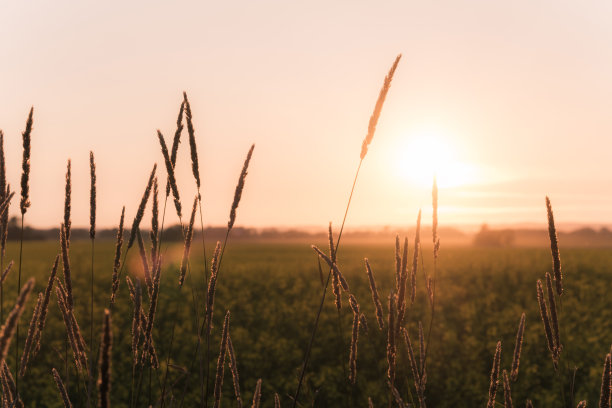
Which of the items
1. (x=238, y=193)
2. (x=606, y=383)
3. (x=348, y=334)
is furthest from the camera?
(x=348, y=334)

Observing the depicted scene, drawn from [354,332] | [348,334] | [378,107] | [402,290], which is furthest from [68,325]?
[348,334]

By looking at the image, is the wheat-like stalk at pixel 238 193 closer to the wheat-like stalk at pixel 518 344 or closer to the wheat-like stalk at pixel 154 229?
the wheat-like stalk at pixel 154 229

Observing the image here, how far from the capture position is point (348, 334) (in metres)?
7.52

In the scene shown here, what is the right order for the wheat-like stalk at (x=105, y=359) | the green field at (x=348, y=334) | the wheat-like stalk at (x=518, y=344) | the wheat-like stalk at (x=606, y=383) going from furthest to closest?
the green field at (x=348, y=334)
the wheat-like stalk at (x=518, y=344)
the wheat-like stalk at (x=606, y=383)
the wheat-like stalk at (x=105, y=359)

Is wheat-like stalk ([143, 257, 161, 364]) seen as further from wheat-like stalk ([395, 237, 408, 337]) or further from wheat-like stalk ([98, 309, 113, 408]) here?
wheat-like stalk ([98, 309, 113, 408])

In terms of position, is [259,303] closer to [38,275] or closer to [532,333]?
[532,333]

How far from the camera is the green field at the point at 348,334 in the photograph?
22.2ft

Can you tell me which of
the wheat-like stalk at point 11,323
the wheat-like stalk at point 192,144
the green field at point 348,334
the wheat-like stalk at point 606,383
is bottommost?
the green field at point 348,334

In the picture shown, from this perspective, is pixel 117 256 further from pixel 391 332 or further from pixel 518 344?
pixel 518 344

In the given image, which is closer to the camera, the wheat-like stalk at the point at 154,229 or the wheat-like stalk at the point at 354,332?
the wheat-like stalk at the point at 354,332

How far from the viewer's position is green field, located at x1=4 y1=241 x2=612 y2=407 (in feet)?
22.2

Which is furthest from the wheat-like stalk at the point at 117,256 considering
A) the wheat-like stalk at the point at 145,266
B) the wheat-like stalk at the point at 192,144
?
the wheat-like stalk at the point at 192,144

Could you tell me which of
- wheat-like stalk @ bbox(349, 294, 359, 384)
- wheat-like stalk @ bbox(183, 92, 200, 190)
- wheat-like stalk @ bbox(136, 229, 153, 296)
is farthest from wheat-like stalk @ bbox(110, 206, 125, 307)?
wheat-like stalk @ bbox(349, 294, 359, 384)

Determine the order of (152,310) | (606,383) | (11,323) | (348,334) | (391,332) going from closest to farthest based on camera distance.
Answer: (11,323)
(606,383)
(391,332)
(152,310)
(348,334)
